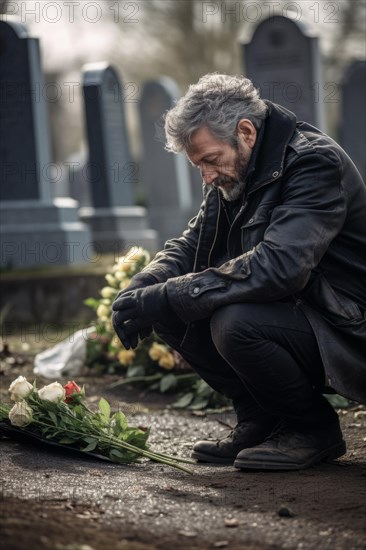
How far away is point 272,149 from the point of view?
147 inches

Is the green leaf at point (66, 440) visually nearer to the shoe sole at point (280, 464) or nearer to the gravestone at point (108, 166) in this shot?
the shoe sole at point (280, 464)

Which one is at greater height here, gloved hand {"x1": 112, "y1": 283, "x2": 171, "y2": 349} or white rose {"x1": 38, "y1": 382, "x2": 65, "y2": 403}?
gloved hand {"x1": 112, "y1": 283, "x2": 171, "y2": 349}

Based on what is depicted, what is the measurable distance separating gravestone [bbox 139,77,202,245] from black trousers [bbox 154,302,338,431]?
9734 mm

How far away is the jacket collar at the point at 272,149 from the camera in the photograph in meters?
3.70

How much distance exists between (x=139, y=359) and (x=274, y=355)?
2.55m

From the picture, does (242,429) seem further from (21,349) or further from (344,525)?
(21,349)

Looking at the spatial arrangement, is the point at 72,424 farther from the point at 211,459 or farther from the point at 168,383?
the point at 168,383

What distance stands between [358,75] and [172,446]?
9.44m

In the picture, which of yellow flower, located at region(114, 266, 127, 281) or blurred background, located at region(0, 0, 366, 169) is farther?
blurred background, located at region(0, 0, 366, 169)

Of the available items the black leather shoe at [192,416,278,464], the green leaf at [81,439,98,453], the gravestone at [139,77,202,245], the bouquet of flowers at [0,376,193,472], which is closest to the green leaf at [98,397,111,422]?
the bouquet of flowers at [0,376,193,472]

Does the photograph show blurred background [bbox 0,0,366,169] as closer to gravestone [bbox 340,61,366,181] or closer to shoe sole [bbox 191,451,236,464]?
gravestone [bbox 340,61,366,181]

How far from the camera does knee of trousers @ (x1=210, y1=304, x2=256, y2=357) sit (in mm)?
3574

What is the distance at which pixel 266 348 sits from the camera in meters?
3.60

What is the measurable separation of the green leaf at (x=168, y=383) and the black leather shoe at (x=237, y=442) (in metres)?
1.68
